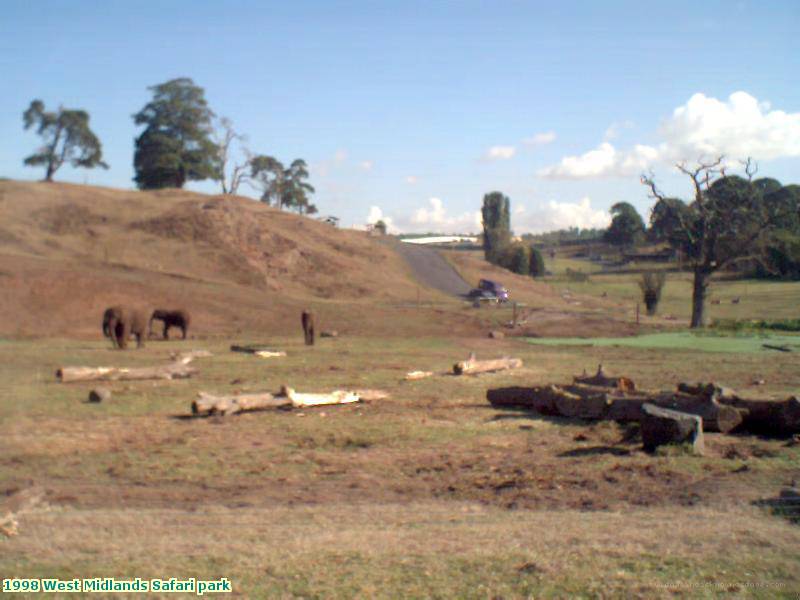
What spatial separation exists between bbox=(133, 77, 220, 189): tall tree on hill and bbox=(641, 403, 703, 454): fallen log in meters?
72.4

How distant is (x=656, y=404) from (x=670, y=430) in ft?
5.73

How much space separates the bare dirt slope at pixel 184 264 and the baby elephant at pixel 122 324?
7.15m

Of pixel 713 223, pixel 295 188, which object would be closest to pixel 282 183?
pixel 295 188

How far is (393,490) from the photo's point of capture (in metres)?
10.2

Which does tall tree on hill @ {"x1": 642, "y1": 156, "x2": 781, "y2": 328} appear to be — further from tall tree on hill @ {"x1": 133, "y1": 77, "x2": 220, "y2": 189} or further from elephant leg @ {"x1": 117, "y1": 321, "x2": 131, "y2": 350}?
tall tree on hill @ {"x1": 133, "y1": 77, "x2": 220, "y2": 189}

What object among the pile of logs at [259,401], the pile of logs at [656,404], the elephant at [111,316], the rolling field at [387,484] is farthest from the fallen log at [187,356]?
the pile of logs at [656,404]

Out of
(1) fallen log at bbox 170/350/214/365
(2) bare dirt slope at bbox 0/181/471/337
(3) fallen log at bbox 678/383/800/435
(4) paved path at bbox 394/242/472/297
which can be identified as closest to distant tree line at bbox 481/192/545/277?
(4) paved path at bbox 394/242/472/297

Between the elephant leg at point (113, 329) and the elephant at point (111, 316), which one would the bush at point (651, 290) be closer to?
the elephant leg at point (113, 329)

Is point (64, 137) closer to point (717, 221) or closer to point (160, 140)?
Result: point (160, 140)

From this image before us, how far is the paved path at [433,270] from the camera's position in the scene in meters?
68.6

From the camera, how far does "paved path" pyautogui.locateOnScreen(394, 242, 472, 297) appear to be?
68.6 m

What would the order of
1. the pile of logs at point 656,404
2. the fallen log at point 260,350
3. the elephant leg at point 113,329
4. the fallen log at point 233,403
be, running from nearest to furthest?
1. the pile of logs at point 656,404
2. the fallen log at point 233,403
3. the fallen log at point 260,350
4. the elephant leg at point 113,329

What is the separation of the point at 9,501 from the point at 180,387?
379 inches

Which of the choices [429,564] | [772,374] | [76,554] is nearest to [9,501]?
[76,554]
